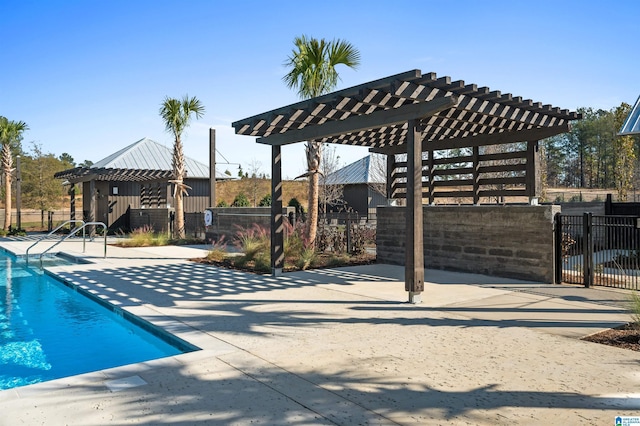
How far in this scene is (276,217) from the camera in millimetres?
10578

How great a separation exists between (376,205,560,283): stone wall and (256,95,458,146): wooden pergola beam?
3458 mm

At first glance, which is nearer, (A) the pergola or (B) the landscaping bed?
(B) the landscaping bed

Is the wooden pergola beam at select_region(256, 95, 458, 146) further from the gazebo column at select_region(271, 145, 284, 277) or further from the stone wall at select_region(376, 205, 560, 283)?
the stone wall at select_region(376, 205, 560, 283)

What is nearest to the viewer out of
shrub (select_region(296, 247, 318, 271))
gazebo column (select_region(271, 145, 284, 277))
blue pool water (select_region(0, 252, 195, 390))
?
blue pool water (select_region(0, 252, 195, 390))

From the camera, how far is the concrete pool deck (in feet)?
11.4

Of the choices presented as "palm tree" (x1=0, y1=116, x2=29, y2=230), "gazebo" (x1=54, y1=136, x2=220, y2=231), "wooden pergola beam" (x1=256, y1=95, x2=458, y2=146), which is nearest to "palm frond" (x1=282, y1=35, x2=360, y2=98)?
"wooden pergola beam" (x1=256, y1=95, x2=458, y2=146)

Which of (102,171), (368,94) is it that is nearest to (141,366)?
(368,94)

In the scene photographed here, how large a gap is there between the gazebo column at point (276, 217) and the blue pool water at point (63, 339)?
3.72 metres

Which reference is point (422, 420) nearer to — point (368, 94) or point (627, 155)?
point (368, 94)

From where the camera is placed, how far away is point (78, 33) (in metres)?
14.2

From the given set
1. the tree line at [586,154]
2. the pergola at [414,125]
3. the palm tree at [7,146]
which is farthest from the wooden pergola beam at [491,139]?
the tree line at [586,154]

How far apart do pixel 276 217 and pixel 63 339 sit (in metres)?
5.00

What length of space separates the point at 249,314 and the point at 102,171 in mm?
18449

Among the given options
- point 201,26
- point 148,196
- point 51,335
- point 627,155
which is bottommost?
point 51,335
